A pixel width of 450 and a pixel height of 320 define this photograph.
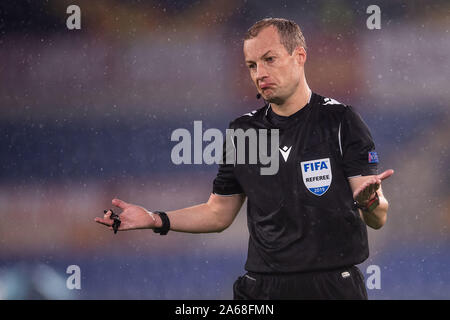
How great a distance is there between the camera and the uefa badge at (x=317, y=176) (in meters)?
2.42

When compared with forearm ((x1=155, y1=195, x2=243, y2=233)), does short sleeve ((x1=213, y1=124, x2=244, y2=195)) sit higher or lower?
higher

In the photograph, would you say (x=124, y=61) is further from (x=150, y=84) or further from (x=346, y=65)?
(x=346, y=65)

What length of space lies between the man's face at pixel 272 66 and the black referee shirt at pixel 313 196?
0.38ft

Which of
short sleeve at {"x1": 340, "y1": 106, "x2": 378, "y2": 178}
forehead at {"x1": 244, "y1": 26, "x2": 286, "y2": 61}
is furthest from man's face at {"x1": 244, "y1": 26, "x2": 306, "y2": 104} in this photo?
short sleeve at {"x1": 340, "y1": 106, "x2": 378, "y2": 178}

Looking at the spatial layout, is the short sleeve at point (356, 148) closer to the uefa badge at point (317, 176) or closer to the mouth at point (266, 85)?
the uefa badge at point (317, 176)

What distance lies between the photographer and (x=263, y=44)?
2.50 m

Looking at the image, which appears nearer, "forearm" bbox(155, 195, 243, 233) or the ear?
the ear

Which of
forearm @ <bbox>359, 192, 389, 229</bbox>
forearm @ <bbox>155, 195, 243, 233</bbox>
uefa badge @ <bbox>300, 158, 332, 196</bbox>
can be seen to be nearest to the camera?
forearm @ <bbox>359, 192, 389, 229</bbox>

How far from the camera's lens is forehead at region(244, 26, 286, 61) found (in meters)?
2.49

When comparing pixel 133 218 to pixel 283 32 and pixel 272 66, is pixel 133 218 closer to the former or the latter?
pixel 272 66

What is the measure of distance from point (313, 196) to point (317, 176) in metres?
0.08

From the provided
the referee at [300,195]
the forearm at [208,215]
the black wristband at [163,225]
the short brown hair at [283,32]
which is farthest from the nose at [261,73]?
the black wristband at [163,225]

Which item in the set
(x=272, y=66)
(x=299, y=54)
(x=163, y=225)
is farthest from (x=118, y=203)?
(x=299, y=54)

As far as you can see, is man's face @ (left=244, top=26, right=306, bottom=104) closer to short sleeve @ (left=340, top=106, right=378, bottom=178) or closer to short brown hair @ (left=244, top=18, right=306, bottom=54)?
short brown hair @ (left=244, top=18, right=306, bottom=54)
